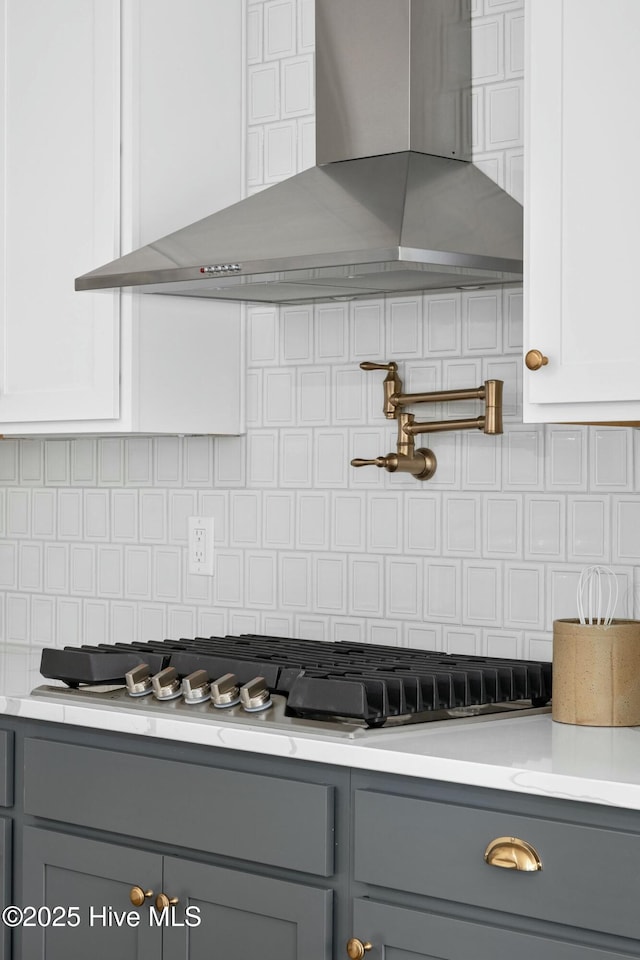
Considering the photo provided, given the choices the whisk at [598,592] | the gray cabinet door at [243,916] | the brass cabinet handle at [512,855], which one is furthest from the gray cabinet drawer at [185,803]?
the whisk at [598,592]

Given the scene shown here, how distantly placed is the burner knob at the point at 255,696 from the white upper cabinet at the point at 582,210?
2.19 feet

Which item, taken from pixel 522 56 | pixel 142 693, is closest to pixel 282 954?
pixel 142 693

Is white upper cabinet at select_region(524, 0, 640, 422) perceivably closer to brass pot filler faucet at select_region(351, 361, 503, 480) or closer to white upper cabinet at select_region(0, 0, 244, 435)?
brass pot filler faucet at select_region(351, 361, 503, 480)

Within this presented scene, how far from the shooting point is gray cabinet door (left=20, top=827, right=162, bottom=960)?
2289 mm

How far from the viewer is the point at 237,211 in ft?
8.46

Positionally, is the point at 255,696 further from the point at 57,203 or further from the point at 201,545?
the point at 57,203

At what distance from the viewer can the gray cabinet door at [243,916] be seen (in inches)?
81.1

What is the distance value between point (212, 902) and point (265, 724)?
1.05 feet

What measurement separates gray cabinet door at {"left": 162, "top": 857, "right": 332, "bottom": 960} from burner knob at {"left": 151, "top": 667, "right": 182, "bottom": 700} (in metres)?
0.29

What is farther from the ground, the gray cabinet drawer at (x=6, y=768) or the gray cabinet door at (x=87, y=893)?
the gray cabinet drawer at (x=6, y=768)

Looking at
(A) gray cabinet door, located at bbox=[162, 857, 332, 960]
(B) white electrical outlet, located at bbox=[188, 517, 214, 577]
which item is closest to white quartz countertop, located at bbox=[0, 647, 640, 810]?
(A) gray cabinet door, located at bbox=[162, 857, 332, 960]

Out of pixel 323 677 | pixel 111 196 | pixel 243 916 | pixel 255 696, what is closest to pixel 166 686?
pixel 255 696

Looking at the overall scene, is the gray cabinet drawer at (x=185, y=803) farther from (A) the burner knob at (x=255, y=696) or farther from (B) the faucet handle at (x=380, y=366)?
(B) the faucet handle at (x=380, y=366)

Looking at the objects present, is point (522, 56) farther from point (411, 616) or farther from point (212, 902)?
point (212, 902)
